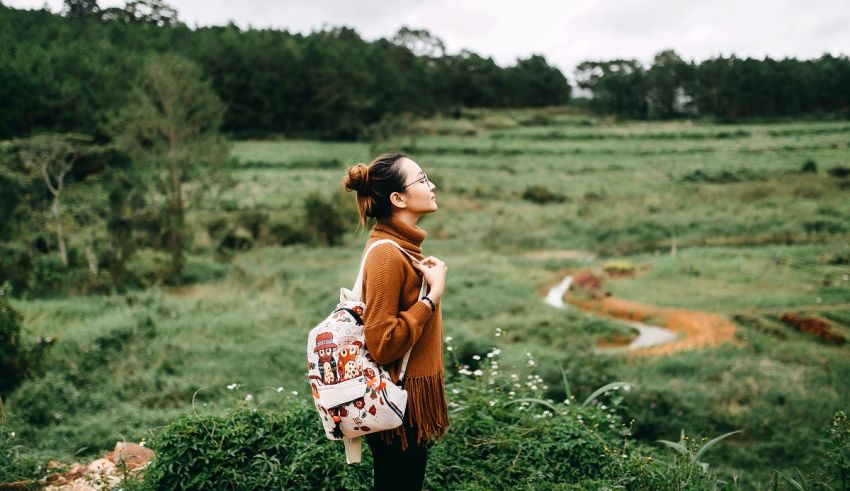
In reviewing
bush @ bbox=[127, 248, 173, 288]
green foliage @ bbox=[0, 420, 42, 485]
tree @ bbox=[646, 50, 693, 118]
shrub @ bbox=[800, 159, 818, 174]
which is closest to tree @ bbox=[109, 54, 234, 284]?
bush @ bbox=[127, 248, 173, 288]

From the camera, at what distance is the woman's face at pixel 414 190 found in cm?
245

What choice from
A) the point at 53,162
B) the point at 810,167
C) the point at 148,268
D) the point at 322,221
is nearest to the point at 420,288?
the point at 148,268

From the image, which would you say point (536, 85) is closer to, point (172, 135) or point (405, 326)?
point (172, 135)

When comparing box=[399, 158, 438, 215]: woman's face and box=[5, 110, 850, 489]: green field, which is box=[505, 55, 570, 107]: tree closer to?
box=[5, 110, 850, 489]: green field

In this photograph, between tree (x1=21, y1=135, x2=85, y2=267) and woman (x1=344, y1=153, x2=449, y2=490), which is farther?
tree (x1=21, y1=135, x2=85, y2=267)

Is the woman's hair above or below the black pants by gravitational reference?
above

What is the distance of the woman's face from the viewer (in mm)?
2453

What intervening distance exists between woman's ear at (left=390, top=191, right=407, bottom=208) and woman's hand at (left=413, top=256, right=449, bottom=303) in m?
0.24

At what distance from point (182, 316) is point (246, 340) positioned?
7.31 ft

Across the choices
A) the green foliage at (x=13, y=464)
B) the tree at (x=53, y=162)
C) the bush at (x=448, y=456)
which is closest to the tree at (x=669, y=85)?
the tree at (x=53, y=162)

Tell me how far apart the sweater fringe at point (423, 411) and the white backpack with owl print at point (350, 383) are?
0.25 ft

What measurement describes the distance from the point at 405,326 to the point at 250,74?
55443 millimetres

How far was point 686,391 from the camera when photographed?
32.0 ft

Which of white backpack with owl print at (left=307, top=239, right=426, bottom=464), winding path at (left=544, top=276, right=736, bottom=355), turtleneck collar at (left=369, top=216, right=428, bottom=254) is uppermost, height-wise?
turtleneck collar at (left=369, top=216, right=428, bottom=254)
